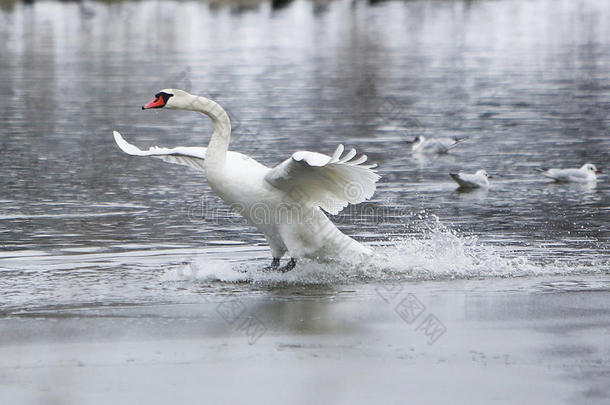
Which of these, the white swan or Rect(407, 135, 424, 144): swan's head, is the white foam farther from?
Rect(407, 135, 424, 144): swan's head

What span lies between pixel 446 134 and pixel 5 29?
125ft

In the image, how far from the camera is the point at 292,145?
18.9 metres

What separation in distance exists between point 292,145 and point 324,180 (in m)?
9.05

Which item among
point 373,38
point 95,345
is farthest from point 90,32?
point 95,345

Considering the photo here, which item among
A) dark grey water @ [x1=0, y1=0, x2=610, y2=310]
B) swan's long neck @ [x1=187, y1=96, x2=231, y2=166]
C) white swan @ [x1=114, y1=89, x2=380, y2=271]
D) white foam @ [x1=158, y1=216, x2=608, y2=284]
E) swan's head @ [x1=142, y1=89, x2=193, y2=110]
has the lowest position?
Result: dark grey water @ [x1=0, y1=0, x2=610, y2=310]

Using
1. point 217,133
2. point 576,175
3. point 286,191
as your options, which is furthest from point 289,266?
point 576,175

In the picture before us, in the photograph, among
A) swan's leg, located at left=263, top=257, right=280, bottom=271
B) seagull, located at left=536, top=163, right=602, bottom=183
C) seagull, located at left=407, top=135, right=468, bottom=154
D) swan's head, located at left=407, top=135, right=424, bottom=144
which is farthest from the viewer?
swan's head, located at left=407, top=135, right=424, bottom=144

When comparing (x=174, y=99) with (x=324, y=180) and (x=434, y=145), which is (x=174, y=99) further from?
(x=434, y=145)

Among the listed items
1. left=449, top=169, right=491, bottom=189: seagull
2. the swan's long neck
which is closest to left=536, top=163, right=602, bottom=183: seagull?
left=449, top=169, right=491, bottom=189: seagull

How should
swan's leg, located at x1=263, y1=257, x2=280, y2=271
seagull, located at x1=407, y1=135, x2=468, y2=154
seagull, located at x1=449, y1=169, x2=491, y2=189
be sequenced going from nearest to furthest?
swan's leg, located at x1=263, y1=257, x2=280, y2=271, seagull, located at x1=449, y1=169, x2=491, y2=189, seagull, located at x1=407, y1=135, x2=468, y2=154

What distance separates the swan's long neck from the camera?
999 centimetres

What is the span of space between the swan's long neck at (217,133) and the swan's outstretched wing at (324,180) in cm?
46

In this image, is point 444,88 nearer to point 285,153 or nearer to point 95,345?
point 285,153

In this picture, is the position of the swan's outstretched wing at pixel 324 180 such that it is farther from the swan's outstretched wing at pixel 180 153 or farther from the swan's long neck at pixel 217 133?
the swan's outstretched wing at pixel 180 153
